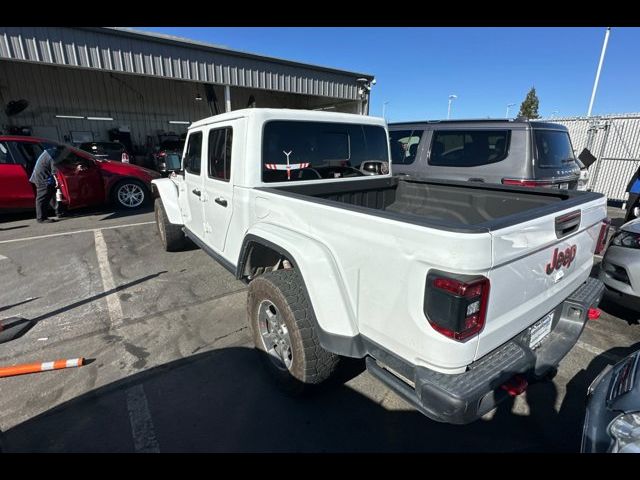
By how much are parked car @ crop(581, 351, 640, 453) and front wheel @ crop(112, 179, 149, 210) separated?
9.43 m

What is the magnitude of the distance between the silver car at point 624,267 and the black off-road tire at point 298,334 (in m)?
2.59

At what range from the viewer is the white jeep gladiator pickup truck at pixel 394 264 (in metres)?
1.40

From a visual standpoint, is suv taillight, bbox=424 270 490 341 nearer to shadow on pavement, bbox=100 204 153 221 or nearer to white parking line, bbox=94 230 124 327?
white parking line, bbox=94 230 124 327

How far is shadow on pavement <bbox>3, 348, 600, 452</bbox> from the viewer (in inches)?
78.2

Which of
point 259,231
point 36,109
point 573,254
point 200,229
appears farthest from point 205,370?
point 36,109

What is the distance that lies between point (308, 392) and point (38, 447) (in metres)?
1.70

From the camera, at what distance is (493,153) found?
4891 mm

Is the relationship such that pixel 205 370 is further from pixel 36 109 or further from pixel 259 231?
A: pixel 36 109

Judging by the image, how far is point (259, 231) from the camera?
245 centimetres

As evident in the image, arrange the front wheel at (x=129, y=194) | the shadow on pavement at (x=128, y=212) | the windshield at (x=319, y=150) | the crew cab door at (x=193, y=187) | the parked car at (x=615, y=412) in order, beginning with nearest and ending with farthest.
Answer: the parked car at (x=615, y=412)
the windshield at (x=319, y=150)
the crew cab door at (x=193, y=187)
the shadow on pavement at (x=128, y=212)
the front wheel at (x=129, y=194)

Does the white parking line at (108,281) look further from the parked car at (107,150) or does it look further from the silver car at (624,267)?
the parked car at (107,150)

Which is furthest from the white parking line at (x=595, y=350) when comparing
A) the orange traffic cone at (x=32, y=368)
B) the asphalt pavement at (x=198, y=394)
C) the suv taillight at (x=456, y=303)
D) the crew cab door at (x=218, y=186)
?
the orange traffic cone at (x=32, y=368)

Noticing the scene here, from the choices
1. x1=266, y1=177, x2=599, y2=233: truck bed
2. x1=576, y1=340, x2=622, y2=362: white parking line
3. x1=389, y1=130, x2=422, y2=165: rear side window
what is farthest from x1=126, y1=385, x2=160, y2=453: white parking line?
x1=389, y1=130, x2=422, y2=165: rear side window

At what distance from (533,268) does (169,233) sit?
193 inches
